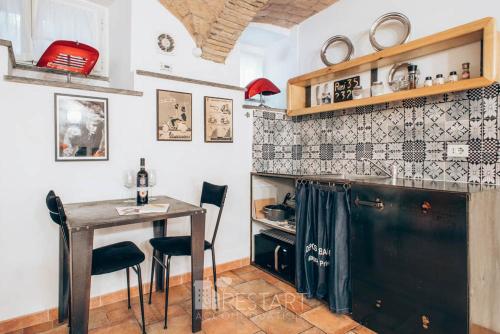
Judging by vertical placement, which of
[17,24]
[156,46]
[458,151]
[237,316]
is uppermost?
[17,24]

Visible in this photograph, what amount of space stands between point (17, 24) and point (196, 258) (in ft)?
8.26

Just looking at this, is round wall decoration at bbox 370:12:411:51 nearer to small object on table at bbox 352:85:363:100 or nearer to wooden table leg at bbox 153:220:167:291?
small object on table at bbox 352:85:363:100

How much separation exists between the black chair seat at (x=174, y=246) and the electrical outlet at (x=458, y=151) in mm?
1973

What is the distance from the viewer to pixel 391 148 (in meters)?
2.58

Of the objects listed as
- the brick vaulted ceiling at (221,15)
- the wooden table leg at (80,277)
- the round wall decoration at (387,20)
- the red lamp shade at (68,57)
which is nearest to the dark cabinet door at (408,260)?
the round wall decoration at (387,20)

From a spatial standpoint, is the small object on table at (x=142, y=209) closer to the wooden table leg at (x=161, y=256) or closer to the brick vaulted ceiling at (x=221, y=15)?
the wooden table leg at (x=161, y=256)

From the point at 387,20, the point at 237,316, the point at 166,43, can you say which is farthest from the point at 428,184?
the point at 166,43

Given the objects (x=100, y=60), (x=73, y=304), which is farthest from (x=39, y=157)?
(x=100, y=60)

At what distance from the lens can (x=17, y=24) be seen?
8.29ft

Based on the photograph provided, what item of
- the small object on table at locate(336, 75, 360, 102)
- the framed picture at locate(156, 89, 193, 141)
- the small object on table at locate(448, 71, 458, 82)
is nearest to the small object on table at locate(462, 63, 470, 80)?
the small object on table at locate(448, 71, 458, 82)

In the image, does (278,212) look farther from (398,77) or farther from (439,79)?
(439,79)

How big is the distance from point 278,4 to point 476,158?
2341 mm

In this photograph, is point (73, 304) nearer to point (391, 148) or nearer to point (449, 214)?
point (449, 214)

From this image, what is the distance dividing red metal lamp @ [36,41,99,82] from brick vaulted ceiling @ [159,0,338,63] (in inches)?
33.9
